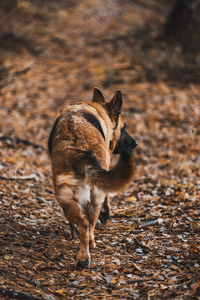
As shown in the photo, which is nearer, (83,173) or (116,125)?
(83,173)

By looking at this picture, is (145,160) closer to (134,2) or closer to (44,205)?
(44,205)

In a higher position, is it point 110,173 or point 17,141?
point 110,173

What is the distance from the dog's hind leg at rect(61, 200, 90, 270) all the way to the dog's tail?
354 mm

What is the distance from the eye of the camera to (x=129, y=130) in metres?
9.73

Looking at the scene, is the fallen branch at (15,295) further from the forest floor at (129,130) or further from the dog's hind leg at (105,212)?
the dog's hind leg at (105,212)

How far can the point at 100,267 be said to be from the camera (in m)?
3.99

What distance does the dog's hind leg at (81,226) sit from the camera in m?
3.78

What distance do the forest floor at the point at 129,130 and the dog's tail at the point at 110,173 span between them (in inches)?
43.5

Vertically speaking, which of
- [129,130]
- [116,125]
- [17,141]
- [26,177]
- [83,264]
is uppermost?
[116,125]

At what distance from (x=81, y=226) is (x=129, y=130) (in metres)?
6.22

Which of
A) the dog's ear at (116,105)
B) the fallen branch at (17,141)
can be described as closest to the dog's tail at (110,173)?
the dog's ear at (116,105)

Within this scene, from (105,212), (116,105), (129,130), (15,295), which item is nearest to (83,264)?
(15,295)

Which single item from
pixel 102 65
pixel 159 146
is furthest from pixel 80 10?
pixel 159 146

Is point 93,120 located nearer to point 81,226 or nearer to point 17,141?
point 81,226
